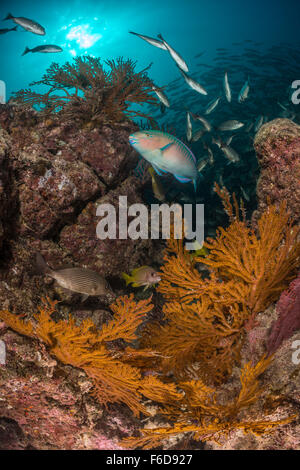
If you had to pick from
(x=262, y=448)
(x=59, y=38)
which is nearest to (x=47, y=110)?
(x=262, y=448)

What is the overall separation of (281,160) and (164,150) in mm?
1400

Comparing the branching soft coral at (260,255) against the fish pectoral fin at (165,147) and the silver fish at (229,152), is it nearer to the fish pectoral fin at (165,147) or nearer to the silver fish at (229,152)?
the fish pectoral fin at (165,147)

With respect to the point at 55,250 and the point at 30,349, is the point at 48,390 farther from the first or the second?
the point at 55,250

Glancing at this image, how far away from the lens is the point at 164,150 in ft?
8.38

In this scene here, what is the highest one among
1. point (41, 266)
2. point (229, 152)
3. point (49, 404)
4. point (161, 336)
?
point (229, 152)

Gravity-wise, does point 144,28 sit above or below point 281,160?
above

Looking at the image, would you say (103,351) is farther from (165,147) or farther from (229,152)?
(229,152)

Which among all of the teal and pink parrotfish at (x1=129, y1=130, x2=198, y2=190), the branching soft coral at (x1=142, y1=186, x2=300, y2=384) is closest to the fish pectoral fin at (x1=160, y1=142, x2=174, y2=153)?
the teal and pink parrotfish at (x1=129, y1=130, x2=198, y2=190)

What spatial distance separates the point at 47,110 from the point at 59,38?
3948cm

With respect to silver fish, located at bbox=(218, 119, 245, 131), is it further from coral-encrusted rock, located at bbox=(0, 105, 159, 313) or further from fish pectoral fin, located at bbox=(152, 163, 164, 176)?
fish pectoral fin, located at bbox=(152, 163, 164, 176)

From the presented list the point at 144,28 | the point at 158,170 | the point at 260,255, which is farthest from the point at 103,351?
the point at 144,28

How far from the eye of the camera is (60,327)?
2119 mm

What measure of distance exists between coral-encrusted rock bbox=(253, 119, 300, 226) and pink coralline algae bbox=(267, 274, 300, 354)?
104 centimetres

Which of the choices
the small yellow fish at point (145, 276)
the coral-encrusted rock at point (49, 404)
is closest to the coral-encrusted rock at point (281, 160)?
the small yellow fish at point (145, 276)
